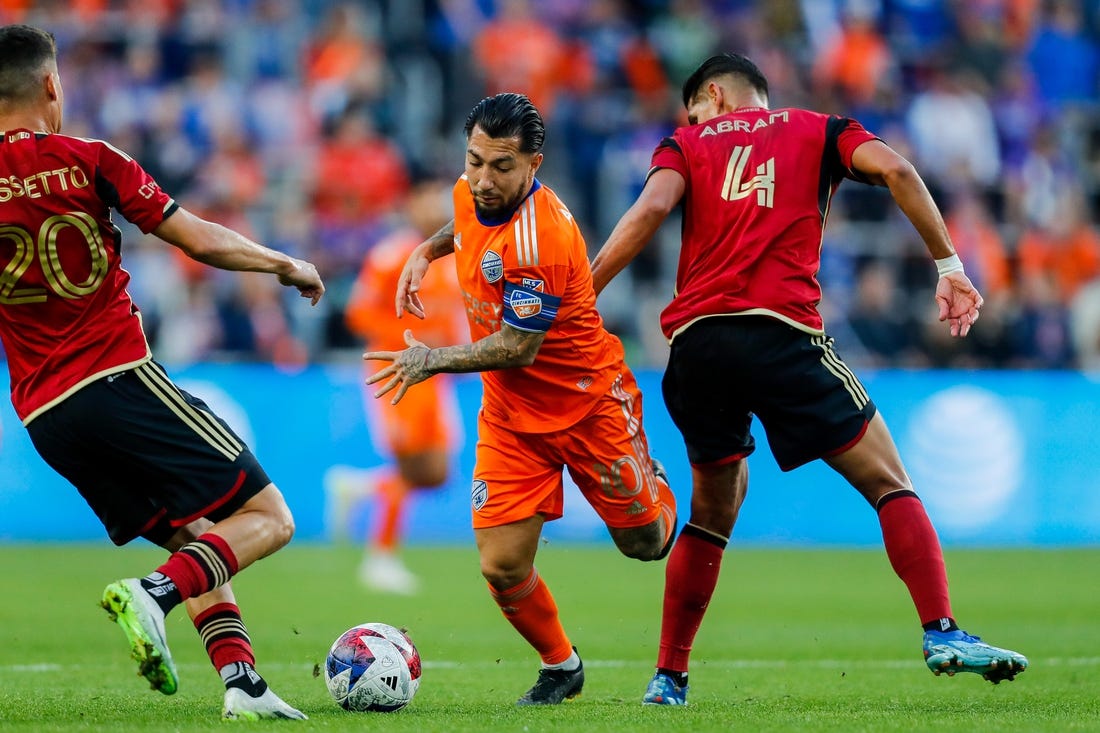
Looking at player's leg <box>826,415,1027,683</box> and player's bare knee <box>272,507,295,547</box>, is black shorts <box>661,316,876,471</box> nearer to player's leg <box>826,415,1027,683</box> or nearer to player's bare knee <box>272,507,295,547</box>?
player's leg <box>826,415,1027,683</box>

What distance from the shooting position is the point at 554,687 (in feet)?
22.0

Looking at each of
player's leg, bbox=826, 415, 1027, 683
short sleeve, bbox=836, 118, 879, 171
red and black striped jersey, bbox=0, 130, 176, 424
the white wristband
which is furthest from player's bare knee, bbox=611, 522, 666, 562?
red and black striped jersey, bbox=0, 130, 176, 424

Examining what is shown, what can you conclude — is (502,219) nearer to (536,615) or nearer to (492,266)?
(492,266)

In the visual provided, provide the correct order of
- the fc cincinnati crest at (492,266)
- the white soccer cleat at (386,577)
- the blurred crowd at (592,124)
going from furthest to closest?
the blurred crowd at (592,124), the white soccer cleat at (386,577), the fc cincinnati crest at (492,266)

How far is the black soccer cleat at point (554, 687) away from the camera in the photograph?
6.62 m

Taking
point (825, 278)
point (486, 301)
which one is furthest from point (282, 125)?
point (486, 301)

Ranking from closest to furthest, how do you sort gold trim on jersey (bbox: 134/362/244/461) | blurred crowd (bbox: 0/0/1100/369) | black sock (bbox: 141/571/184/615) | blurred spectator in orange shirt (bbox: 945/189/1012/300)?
black sock (bbox: 141/571/184/615) < gold trim on jersey (bbox: 134/362/244/461) < blurred crowd (bbox: 0/0/1100/369) < blurred spectator in orange shirt (bbox: 945/189/1012/300)

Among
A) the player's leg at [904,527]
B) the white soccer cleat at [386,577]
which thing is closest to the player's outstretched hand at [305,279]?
the player's leg at [904,527]

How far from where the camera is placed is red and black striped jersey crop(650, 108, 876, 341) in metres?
6.36

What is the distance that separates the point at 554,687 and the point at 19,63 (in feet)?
10.8

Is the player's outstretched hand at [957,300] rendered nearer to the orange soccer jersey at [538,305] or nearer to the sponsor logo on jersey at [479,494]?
the orange soccer jersey at [538,305]

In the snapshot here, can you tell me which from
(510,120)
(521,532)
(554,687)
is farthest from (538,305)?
(554,687)

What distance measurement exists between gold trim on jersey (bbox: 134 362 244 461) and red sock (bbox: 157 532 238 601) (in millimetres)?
334

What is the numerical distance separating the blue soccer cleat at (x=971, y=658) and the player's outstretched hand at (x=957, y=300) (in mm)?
1199
